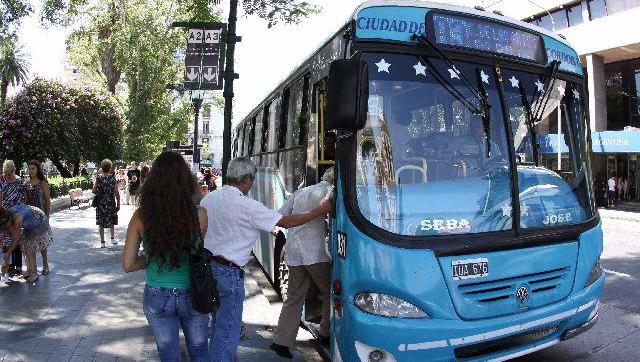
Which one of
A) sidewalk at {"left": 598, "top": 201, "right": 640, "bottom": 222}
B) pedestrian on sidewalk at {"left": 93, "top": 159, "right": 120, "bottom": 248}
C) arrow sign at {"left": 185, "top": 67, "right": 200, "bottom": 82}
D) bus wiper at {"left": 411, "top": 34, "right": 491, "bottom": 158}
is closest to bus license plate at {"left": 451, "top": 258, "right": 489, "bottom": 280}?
bus wiper at {"left": 411, "top": 34, "right": 491, "bottom": 158}

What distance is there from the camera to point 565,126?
4.89m

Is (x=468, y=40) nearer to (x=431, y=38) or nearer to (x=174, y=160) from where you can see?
(x=431, y=38)

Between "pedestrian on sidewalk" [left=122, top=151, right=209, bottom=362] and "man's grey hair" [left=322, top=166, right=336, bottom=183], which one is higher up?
"man's grey hair" [left=322, top=166, right=336, bottom=183]

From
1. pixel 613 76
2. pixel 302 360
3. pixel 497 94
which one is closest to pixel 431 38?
pixel 497 94

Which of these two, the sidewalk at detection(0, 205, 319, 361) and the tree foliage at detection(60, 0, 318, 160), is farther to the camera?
the tree foliage at detection(60, 0, 318, 160)

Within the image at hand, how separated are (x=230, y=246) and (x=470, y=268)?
1.65m

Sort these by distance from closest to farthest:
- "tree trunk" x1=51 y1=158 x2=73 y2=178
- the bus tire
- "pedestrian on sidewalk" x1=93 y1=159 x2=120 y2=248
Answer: the bus tire < "pedestrian on sidewalk" x1=93 y1=159 x2=120 y2=248 < "tree trunk" x1=51 y1=158 x2=73 y2=178

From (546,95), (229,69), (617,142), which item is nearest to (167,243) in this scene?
(546,95)

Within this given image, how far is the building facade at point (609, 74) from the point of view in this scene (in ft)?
87.5

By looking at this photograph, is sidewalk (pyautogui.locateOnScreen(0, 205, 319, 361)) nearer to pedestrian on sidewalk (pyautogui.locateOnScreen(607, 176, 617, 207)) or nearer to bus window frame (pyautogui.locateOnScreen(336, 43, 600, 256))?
bus window frame (pyautogui.locateOnScreen(336, 43, 600, 256))

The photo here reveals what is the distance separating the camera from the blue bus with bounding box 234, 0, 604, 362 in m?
3.60

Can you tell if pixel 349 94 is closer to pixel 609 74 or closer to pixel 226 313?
pixel 226 313

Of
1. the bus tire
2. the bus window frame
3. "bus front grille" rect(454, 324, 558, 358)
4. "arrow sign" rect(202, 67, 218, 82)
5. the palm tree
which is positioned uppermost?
the palm tree

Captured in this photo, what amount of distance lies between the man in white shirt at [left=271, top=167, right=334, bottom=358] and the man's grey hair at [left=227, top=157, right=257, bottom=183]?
0.82m
